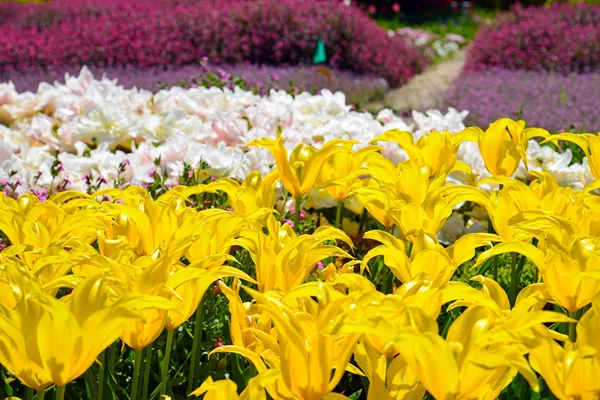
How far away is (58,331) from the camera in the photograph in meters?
1.10

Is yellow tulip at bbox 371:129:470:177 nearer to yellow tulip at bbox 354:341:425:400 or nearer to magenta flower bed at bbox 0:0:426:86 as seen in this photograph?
yellow tulip at bbox 354:341:425:400

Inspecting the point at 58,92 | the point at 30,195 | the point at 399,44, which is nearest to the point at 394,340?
the point at 30,195

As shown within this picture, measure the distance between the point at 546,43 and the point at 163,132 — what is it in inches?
270

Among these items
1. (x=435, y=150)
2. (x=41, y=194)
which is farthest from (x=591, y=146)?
(x=41, y=194)

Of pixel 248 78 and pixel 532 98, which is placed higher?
pixel 248 78

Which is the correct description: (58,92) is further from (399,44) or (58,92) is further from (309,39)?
(399,44)

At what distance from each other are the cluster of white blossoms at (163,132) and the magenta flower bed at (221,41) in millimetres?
3790

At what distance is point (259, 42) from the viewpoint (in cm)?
800

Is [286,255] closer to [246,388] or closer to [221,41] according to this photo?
[246,388]

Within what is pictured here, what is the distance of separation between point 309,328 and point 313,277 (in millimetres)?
980

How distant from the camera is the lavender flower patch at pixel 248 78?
6023mm

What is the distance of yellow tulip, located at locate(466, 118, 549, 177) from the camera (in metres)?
2.10

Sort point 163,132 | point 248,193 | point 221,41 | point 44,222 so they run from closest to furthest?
point 44,222 < point 248,193 < point 163,132 < point 221,41

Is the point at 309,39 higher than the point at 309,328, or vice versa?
the point at 309,328
